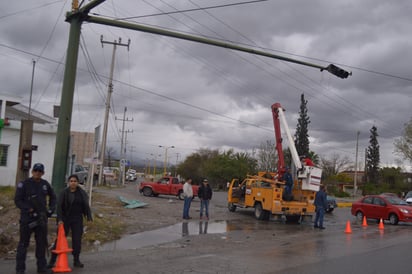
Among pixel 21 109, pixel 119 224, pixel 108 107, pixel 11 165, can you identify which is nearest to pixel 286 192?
pixel 119 224

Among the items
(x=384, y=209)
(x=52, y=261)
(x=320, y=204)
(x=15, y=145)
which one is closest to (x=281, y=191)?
(x=320, y=204)

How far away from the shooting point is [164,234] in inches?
565

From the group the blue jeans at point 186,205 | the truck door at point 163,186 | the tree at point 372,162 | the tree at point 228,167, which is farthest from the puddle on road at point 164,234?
the tree at point 372,162

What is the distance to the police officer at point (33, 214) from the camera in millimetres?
7498

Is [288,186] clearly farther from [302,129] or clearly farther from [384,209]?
[302,129]

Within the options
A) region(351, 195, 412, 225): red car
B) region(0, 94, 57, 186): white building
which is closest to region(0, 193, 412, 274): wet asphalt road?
region(351, 195, 412, 225): red car

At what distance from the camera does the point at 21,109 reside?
121 feet

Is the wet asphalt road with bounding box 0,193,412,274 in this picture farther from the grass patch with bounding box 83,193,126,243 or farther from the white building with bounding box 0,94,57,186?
the white building with bounding box 0,94,57,186

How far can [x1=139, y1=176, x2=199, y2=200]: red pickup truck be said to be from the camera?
3050cm

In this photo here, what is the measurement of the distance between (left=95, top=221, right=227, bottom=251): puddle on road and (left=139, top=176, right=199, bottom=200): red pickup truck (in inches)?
471

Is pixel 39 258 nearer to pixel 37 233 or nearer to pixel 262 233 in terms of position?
pixel 37 233

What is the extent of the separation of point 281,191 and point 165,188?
41.7ft

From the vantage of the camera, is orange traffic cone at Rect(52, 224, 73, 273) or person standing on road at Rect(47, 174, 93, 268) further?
person standing on road at Rect(47, 174, 93, 268)

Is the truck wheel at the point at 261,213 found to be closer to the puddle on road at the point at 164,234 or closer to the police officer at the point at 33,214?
the puddle on road at the point at 164,234
